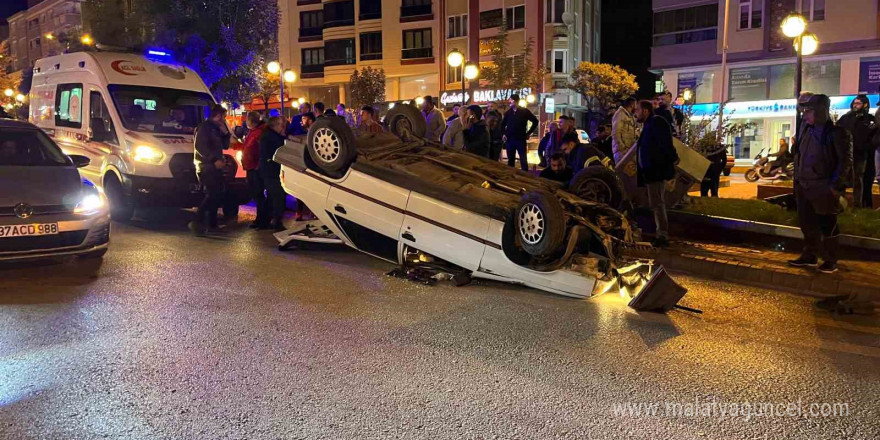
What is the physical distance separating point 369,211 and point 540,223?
79.2 inches

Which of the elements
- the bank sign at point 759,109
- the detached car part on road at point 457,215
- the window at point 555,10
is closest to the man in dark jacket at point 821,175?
the detached car part on road at point 457,215

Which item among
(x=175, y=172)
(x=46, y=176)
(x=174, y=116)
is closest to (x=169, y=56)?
(x=174, y=116)

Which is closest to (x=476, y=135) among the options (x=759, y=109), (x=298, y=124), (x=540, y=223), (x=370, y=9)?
(x=298, y=124)

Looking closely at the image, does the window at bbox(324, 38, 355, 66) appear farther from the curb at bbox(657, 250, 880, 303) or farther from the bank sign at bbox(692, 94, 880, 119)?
the curb at bbox(657, 250, 880, 303)

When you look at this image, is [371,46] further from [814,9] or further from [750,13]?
[814,9]

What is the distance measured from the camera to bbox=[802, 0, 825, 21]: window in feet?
93.0

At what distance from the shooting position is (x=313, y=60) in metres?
53.8

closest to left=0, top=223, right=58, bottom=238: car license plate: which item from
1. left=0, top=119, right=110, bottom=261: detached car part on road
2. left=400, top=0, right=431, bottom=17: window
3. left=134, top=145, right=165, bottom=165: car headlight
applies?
left=0, top=119, right=110, bottom=261: detached car part on road

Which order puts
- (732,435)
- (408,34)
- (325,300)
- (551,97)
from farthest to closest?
(408,34), (551,97), (325,300), (732,435)

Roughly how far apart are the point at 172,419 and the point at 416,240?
10.9 feet

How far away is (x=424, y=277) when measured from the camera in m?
6.90

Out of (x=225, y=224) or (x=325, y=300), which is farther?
(x=225, y=224)

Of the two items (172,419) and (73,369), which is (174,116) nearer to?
(73,369)

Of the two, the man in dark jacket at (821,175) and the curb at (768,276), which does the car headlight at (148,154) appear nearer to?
the curb at (768,276)
